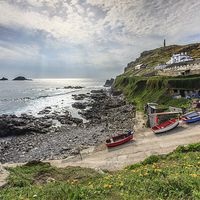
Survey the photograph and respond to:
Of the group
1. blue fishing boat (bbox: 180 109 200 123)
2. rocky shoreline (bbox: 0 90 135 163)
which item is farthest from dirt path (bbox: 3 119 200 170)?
rocky shoreline (bbox: 0 90 135 163)

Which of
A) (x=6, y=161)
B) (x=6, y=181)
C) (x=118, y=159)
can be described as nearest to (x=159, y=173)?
(x=118, y=159)

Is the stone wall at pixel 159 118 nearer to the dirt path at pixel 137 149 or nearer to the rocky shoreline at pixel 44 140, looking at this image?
the dirt path at pixel 137 149

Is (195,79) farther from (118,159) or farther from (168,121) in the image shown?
(118,159)

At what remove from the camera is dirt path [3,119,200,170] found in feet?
43.2

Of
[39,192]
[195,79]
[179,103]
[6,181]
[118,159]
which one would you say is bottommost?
[118,159]

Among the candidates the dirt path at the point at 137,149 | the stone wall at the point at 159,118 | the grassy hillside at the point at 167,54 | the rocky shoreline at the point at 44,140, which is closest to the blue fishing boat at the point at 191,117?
the dirt path at the point at 137,149

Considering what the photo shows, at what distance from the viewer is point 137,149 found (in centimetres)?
1481

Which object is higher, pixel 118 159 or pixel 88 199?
pixel 88 199

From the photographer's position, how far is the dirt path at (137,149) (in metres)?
13.2

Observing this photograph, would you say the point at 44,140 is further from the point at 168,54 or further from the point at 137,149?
the point at 168,54

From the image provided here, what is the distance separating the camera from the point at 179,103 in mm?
A: 25344

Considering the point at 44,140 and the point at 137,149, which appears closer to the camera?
the point at 137,149

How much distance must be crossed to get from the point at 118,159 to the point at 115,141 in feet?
15.2

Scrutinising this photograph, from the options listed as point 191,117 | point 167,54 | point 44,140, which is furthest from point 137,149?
point 167,54
